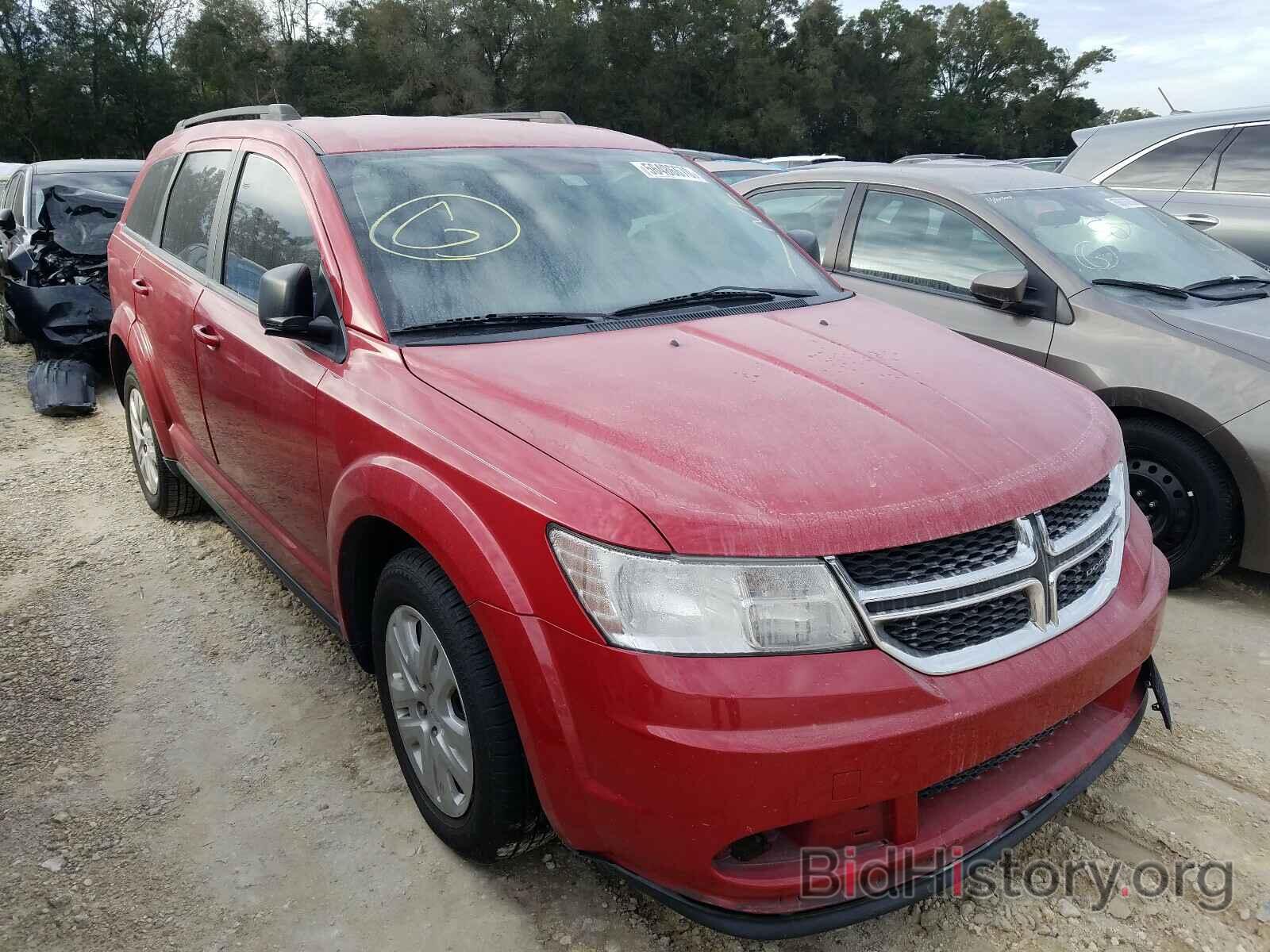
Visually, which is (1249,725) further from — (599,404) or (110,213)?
(110,213)

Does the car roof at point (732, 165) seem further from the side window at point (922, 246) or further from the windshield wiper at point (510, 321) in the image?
the windshield wiper at point (510, 321)

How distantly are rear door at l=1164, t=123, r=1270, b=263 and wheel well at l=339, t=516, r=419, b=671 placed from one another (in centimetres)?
558

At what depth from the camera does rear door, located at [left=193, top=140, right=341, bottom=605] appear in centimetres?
271

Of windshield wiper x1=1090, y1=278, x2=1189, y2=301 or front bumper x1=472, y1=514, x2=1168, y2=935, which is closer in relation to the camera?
front bumper x1=472, y1=514, x2=1168, y2=935

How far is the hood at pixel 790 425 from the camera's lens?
1.82m

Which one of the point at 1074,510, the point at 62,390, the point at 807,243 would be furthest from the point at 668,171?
the point at 62,390

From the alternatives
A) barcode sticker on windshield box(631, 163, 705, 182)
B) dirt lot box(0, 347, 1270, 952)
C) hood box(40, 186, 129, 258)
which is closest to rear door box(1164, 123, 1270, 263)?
dirt lot box(0, 347, 1270, 952)

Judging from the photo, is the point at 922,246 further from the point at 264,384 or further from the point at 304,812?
the point at 304,812

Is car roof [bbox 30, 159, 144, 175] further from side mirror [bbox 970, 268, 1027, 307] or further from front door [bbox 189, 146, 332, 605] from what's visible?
side mirror [bbox 970, 268, 1027, 307]

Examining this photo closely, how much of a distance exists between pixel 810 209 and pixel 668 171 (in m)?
2.08

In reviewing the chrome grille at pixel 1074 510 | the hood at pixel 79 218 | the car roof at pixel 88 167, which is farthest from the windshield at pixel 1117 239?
the car roof at pixel 88 167

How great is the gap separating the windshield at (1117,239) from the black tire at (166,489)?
391 cm

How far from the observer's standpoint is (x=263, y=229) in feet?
10.2

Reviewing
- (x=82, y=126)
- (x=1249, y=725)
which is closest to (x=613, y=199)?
(x=1249, y=725)
